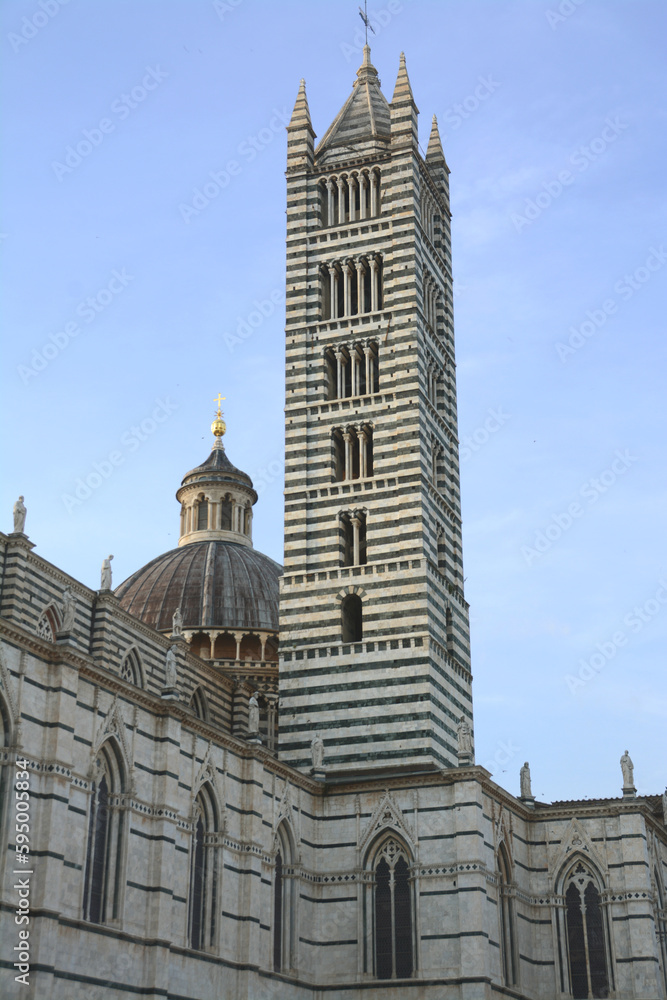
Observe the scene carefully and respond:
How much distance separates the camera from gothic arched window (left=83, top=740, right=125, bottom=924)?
26844 mm

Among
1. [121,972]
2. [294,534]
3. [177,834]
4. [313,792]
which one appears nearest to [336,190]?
[294,534]

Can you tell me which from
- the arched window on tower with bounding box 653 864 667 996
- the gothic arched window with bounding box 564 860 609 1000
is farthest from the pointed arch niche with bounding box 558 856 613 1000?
the arched window on tower with bounding box 653 864 667 996

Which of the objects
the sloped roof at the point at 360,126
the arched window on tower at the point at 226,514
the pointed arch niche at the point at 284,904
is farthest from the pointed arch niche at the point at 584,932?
the arched window on tower at the point at 226,514

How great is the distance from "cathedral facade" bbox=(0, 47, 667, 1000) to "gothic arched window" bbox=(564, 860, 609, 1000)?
0.20ft

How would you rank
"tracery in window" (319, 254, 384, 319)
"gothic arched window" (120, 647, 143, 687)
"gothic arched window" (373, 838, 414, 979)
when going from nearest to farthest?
"gothic arched window" (373, 838, 414, 979), "gothic arched window" (120, 647, 143, 687), "tracery in window" (319, 254, 384, 319)

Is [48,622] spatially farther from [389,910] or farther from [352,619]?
[389,910]

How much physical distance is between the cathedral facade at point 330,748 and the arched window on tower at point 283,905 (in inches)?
2.8

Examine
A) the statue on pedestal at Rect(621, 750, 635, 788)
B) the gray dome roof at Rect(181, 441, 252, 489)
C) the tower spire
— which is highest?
the tower spire

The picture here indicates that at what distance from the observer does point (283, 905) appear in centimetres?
3381

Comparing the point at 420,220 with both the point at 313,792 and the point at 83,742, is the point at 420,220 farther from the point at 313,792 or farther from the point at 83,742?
the point at 83,742

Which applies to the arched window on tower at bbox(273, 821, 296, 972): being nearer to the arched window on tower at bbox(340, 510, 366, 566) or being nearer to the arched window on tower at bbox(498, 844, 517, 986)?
the arched window on tower at bbox(498, 844, 517, 986)

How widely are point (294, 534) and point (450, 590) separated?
5.20m

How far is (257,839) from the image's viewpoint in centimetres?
3225

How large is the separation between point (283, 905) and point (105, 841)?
795 cm
